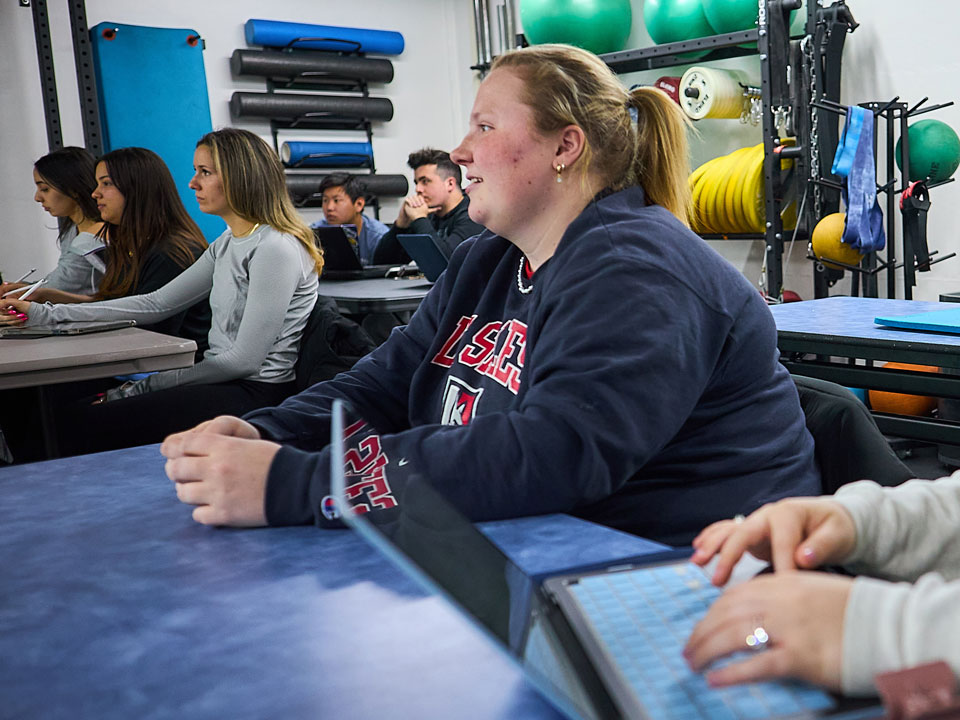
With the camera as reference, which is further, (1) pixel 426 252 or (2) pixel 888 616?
(1) pixel 426 252

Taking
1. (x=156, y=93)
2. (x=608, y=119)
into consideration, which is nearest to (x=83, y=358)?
(x=608, y=119)

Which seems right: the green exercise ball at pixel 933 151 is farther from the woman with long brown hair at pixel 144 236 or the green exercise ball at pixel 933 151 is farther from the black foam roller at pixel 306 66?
the black foam roller at pixel 306 66

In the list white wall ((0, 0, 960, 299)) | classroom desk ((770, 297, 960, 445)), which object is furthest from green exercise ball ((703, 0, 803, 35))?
classroom desk ((770, 297, 960, 445))

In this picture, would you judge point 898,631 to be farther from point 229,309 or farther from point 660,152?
point 229,309

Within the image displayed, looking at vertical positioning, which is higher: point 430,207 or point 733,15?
point 733,15

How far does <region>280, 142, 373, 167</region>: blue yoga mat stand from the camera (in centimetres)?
616

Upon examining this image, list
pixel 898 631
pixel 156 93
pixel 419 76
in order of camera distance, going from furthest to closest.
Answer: pixel 419 76 < pixel 156 93 < pixel 898 631

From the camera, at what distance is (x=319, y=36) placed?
20.6ft

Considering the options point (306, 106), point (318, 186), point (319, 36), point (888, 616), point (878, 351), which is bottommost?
point (878, 351)

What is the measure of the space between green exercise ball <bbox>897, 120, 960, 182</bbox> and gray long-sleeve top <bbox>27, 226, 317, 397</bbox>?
2771 millimetres

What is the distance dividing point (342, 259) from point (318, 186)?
215 centimetres

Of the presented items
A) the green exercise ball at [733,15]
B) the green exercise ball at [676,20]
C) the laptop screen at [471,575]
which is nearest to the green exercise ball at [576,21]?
the green exercise ball at [676,20]

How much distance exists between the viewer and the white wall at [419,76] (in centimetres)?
438

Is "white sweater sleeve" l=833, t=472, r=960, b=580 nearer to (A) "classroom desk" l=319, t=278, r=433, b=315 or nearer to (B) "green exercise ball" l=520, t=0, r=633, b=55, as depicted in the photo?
(A) "classroom desk" l=319, t=278, r=433, b=315
